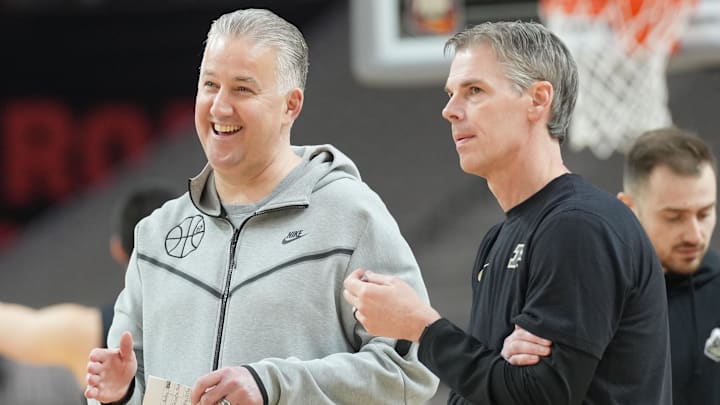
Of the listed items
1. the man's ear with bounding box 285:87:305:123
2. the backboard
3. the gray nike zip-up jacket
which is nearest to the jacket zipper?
the gray nike zip-up jacket

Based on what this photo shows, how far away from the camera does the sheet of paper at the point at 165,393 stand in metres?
2.60

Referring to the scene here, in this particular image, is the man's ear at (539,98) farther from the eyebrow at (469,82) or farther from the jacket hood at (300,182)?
the jacket hood at (300,182)

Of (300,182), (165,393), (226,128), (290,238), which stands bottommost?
(165,393)

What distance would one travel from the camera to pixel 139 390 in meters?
2.84

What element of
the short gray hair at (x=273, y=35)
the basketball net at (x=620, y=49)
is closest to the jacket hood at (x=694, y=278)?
the short gray hair at (x=273, y=35)

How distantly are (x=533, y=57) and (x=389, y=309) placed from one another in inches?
25.7

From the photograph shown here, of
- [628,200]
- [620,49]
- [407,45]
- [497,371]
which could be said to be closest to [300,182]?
[497,371]

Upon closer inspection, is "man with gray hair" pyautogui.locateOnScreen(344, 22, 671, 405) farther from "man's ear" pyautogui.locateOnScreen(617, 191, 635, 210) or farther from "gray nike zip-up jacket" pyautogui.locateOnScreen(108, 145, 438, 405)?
"man's ear" pyautogui.locateOnScreen(617, 191, 635, 210)

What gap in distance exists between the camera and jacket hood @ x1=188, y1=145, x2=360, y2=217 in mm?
2814

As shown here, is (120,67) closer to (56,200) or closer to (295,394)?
(56,200)

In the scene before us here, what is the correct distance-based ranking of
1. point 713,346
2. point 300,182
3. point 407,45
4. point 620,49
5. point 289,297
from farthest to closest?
point 407,45 → point 620,49 → point 713,346 → point 300,182 → point 289,297

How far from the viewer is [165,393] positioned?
2.62m

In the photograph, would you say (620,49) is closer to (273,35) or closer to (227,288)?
(273,35)

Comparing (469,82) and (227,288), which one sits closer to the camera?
(469,82)
